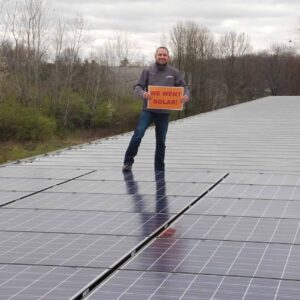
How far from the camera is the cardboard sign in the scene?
907 centimetres

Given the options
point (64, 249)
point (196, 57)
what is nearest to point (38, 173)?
point (64, 249)

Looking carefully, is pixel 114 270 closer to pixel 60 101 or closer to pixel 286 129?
pixel 286 129

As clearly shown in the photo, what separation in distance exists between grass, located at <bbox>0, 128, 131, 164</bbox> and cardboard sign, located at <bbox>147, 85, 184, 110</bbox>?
16.1 metres

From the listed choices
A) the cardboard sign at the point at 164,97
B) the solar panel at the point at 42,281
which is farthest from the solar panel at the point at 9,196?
the solar panel at the point at 42,281

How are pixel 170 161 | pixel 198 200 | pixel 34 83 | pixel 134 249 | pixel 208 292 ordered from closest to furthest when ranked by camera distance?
pixel 208 292 < pixel 134 249 < pixel 198 200 < pixel 170 161 < pixel 34 83

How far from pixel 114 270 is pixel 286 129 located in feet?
44.0

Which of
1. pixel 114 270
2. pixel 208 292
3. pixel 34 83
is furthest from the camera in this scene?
pixel 34 83

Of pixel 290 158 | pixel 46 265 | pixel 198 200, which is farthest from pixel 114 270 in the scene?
pixel 290 158

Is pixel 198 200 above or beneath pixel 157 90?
beneath

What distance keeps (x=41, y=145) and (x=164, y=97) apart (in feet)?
→ 95.5

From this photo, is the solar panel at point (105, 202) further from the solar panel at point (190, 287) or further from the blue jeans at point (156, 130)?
the solar panel at point (190, 287)

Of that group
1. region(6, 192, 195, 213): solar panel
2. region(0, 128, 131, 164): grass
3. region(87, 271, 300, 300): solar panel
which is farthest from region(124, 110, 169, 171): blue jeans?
region(0, 128, 131, 164): grass

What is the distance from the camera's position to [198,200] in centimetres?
727

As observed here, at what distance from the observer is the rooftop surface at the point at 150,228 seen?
171 inches
